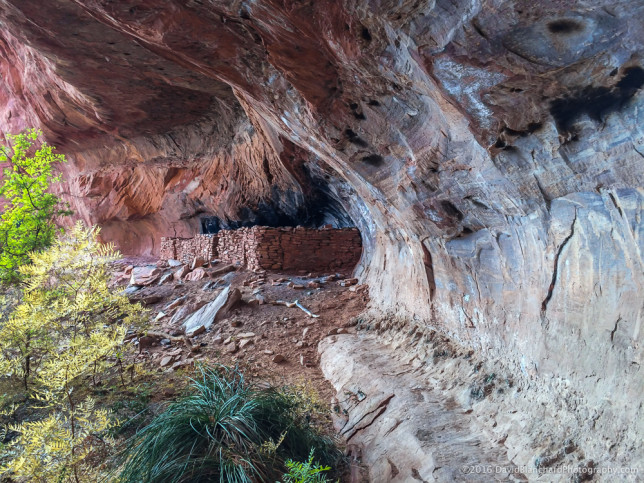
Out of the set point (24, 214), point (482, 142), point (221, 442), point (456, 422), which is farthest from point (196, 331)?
point (482, 142)

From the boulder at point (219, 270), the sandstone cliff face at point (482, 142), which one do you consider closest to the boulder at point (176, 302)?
the boulder at point (219, 270)

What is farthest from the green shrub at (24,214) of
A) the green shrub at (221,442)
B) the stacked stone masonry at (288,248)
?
the green shrub at (221,442)

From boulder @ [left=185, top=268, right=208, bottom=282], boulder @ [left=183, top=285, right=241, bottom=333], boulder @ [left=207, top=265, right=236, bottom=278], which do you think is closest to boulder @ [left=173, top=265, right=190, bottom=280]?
boulder @ [left=185, top=268, right=208, bottom=282]

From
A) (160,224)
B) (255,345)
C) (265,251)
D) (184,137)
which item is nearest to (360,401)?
(255,345)

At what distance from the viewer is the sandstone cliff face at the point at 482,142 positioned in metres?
1.72

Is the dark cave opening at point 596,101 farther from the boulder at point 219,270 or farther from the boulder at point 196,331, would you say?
the boulder at point 219,270

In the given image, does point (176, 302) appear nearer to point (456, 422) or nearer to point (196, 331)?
point (196, 331)

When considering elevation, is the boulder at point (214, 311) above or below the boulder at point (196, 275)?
below

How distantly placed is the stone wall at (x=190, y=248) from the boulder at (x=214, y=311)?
3.10 metres

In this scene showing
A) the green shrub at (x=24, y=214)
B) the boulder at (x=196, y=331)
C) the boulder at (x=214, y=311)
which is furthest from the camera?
the green shrub at (x=24, y=214)

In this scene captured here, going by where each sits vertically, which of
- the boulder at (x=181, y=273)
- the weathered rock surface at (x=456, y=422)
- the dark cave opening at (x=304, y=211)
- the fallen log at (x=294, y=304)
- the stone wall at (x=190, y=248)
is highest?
the dark cave opening at (x=304, y=211)

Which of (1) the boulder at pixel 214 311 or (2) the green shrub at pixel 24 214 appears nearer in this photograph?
(1) the boulder at pixel 214 311

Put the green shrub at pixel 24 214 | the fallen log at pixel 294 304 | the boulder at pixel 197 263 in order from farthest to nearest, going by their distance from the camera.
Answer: the boulder at pixel 197 263, the fallen log at pixel 294 304, the green shrub at pixel 24 214

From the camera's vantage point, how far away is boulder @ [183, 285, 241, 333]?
222 inches
